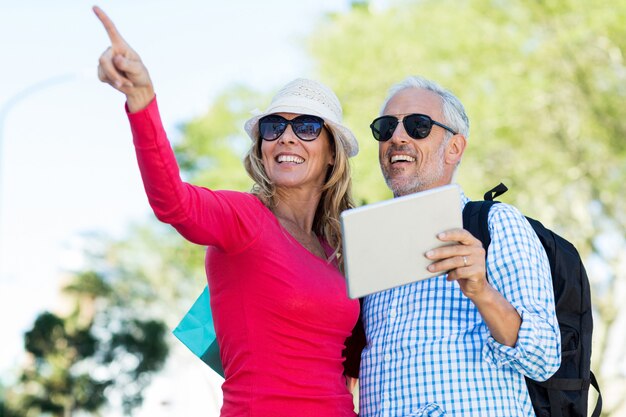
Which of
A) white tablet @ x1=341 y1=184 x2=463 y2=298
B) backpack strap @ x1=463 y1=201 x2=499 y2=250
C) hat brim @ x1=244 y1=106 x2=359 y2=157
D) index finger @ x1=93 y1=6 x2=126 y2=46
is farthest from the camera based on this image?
hat brim @ x1=244 y1=106 x2=359 y2=157

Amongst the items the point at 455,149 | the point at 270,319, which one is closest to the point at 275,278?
the point at 270,319

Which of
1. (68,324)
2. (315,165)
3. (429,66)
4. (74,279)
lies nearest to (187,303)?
(68,324)

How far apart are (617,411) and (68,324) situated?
68.1ft

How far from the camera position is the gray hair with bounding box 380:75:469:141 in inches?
178

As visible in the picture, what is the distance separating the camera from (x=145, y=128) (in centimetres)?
315

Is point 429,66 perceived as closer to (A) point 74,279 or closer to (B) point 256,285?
(B) point 256,285

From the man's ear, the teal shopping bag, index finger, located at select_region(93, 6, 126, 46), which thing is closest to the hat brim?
the man's ear

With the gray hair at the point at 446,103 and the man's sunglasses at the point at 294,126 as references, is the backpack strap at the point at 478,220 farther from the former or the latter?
the man's sunglasses at the point at 294,126

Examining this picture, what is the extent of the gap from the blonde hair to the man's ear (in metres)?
0.46

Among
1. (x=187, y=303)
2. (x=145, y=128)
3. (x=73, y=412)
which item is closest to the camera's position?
(x=145, y=128)

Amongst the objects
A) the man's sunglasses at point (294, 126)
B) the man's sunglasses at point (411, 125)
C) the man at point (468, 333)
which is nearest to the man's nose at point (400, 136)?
the man's sunglasses at point (411, 125)

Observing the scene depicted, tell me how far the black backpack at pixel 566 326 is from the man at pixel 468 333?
0.06 metres

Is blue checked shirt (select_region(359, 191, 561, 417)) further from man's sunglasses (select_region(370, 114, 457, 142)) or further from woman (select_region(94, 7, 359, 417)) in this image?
man's sunglasses (select_region(370, 114, 457, 142))

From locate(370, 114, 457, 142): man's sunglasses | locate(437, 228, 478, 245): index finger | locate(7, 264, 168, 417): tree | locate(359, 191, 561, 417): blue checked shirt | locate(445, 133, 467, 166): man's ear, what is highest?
locate(7, 264, 168, 417): tree
